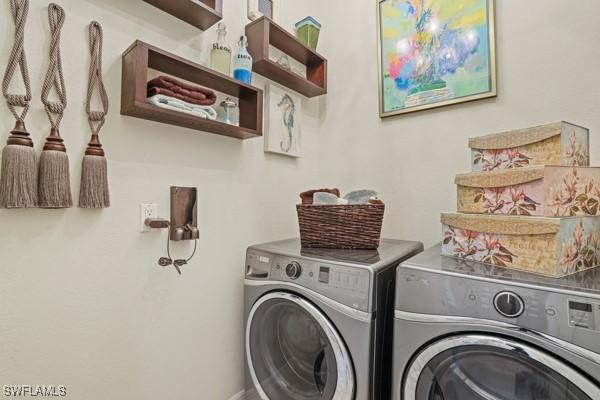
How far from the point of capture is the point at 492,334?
815mm

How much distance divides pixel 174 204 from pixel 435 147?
141 cm

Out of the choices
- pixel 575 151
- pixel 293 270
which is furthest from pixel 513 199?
pixel 293 270

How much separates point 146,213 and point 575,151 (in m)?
1.59

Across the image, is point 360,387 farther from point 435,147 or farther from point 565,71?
point 565,71

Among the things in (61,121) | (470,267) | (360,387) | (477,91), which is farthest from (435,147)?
(61,121)

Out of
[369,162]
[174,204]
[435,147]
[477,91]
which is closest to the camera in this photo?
[174,204]

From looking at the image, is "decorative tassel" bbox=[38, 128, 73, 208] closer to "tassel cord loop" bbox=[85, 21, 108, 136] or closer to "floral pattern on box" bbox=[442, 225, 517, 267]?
"tassel cord loop" bbox=[85, 21, 108, 136]

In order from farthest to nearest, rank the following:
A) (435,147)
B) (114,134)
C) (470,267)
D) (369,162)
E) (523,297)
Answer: (369,162) → (435,147) → (114,134) → (470,267) → (523,297)

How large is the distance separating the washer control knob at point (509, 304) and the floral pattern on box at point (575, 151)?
0.50 meters

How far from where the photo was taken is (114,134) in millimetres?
1124

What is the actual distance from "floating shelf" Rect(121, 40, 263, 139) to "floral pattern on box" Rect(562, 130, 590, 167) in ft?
3.90

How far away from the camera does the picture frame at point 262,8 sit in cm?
163

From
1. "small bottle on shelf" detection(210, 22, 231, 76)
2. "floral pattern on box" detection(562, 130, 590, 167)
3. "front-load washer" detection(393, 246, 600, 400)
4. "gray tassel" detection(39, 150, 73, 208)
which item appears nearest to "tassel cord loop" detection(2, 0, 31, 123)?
"gray tassel" detection(39, 150, 73, 208)

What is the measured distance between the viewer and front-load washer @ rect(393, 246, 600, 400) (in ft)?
2.36
